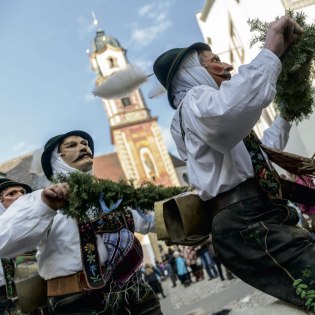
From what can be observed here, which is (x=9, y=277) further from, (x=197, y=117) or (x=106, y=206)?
(x=197, y=117)

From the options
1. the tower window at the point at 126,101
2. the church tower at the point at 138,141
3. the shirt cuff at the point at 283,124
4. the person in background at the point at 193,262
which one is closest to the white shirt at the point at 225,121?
the shirt cuff at the point at 283,124

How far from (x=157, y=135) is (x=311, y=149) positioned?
27.2m

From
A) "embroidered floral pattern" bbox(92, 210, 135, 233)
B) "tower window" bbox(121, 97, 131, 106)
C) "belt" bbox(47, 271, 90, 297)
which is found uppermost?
"tower window" bbox(121, 97, 131, 106)

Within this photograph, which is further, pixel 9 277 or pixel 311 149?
pixel 311 149

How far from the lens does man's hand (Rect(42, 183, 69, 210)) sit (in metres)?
2.15

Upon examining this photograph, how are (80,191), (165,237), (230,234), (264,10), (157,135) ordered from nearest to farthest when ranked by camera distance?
(230,234) < (165,237) < (80,191) < (264,10) < (157,135)

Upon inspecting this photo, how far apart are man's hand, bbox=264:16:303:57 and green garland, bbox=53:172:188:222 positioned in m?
1.16

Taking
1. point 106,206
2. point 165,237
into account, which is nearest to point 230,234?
point 165,237

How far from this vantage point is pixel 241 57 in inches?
573

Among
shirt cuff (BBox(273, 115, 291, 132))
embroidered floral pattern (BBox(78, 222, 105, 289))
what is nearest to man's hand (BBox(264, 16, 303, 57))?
shirt cuff (BBox(273, 115, 291, 132))

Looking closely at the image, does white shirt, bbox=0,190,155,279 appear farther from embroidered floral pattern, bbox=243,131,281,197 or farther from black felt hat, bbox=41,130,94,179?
embroidered floral pattern, bbox=243,131,281,197

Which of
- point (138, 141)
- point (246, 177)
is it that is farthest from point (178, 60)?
point (138, 141)

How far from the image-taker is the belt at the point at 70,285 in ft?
8.20

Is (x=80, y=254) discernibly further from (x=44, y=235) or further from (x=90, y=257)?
(x=44, y=235)
